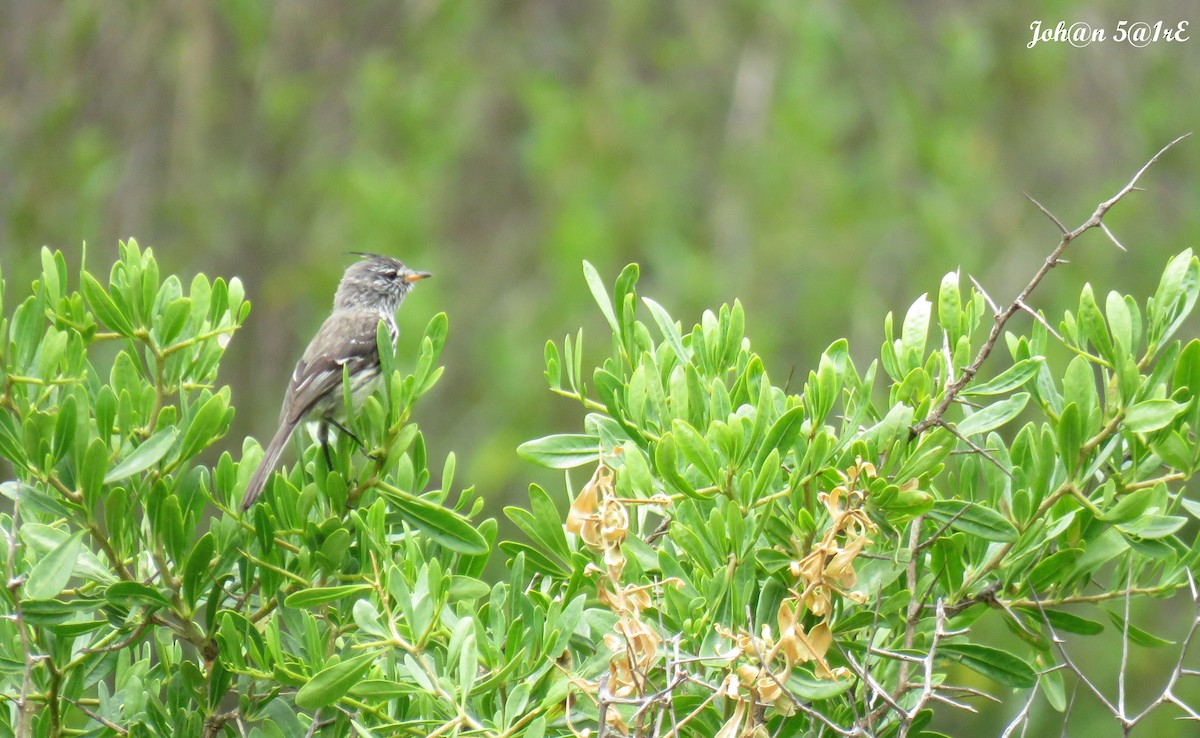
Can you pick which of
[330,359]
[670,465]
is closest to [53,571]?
[670,465]

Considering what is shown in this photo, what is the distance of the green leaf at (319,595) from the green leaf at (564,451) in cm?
48

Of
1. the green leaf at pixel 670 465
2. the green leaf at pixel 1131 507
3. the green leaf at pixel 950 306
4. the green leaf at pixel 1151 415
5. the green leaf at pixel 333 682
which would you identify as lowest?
the green leaf at pixel 333 682

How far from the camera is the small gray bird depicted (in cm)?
463

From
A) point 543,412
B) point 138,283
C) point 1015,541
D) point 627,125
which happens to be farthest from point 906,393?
point 627,125

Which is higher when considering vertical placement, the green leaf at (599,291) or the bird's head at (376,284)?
the green leaf at (599,291)

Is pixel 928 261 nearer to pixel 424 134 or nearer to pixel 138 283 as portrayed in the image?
pixel 424 134

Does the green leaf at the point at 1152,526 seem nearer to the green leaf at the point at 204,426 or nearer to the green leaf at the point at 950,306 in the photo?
the green leaf at the point at 950,306

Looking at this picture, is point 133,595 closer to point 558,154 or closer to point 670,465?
point 670,465

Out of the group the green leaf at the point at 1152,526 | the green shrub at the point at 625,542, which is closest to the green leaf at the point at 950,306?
the green shrub at the point at 625,542

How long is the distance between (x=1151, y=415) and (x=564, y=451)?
3.90 ft

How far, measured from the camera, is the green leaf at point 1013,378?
2561 mm

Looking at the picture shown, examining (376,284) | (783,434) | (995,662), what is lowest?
(995,662)

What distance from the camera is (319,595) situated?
2582 millimetres

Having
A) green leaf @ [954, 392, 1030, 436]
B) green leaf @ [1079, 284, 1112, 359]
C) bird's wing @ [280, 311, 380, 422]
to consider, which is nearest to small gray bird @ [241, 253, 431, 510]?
bird's wing @ [280, 311, 380, 422]
